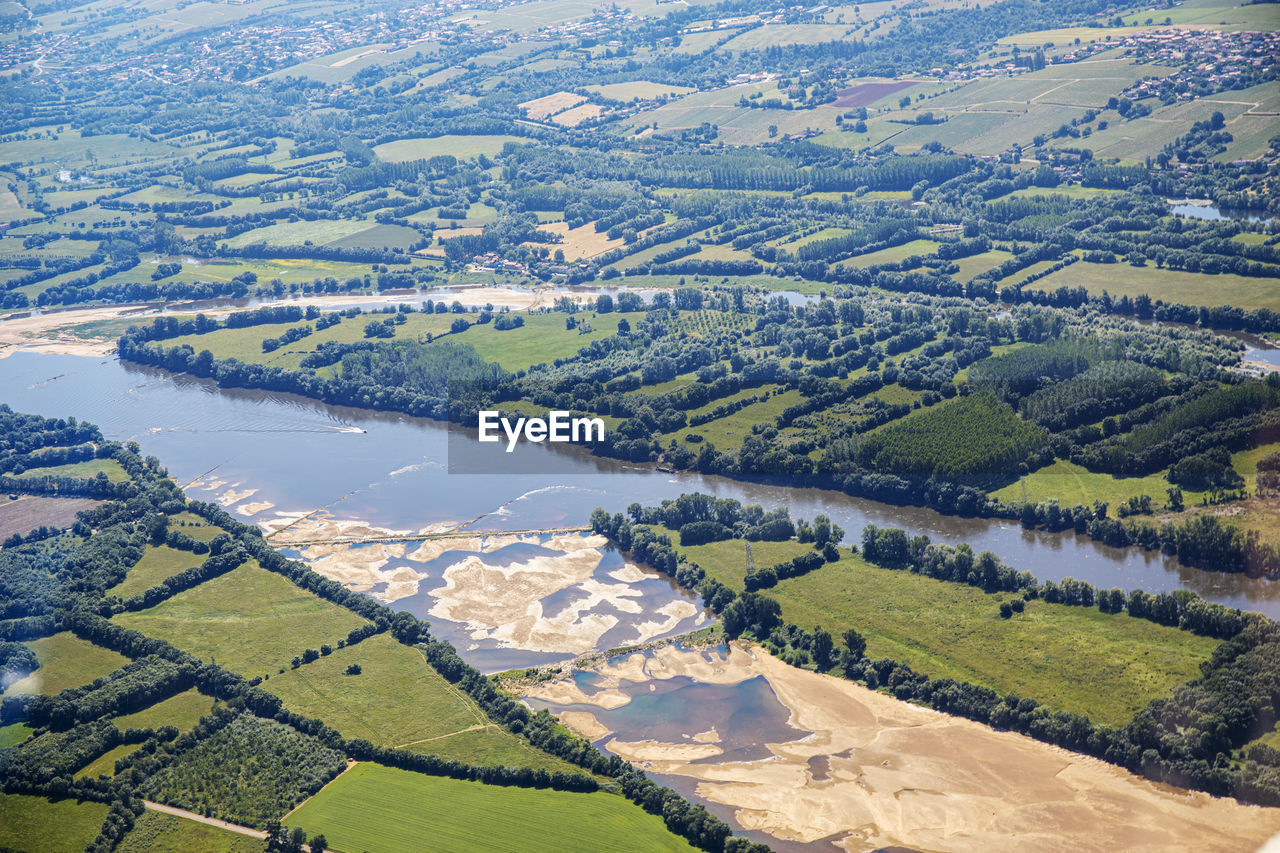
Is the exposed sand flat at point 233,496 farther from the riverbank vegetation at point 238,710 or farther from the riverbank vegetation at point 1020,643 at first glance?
the riverbank vegetation at point 1020,643

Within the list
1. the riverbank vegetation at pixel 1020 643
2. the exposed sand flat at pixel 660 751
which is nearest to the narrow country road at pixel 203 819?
the exposed sand flat at pixel 660 751

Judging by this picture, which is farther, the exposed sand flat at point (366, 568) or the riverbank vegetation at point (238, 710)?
the exposed sand flat at point (366, 568)

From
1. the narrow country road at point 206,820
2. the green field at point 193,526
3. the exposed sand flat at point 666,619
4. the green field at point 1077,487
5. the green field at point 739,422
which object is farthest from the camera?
the green field at point 739,422

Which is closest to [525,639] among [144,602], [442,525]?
[442,525]

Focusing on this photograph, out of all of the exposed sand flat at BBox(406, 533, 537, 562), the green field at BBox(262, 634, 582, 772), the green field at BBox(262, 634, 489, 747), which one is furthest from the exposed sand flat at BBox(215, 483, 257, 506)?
the green field at BBox(262, 634, 489, 747)

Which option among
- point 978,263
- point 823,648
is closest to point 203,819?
point 823,648

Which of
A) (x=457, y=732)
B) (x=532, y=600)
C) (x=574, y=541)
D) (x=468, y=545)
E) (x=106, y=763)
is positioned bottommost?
(x=457, y=732)

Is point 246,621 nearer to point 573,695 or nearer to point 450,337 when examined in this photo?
point 573,695
